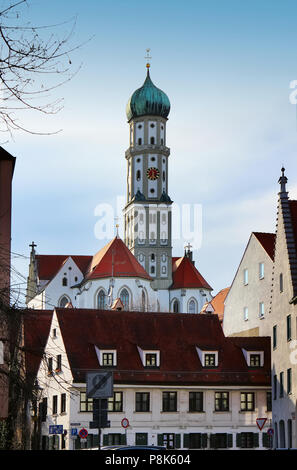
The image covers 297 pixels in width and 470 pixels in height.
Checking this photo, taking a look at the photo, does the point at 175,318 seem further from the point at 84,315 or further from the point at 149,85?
the point at 149,85

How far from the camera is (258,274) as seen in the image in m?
62.0

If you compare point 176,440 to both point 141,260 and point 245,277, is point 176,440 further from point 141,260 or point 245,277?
point 141,260

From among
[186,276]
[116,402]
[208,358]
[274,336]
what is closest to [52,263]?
[186,276]

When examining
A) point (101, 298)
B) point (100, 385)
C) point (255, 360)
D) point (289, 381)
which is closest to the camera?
point (100, 385)

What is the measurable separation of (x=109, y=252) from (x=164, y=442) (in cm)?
9148

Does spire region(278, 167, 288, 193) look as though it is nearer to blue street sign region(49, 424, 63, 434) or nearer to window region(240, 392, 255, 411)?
window region(240, 392, 255, 411)

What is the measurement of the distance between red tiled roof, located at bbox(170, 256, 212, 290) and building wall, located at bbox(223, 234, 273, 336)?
296 ft

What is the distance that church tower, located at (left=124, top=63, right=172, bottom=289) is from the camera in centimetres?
16762

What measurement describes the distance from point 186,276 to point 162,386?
106 m

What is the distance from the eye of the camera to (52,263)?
16350 cm

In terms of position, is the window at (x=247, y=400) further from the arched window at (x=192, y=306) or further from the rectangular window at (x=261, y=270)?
the arched window at (x=192, y=306)

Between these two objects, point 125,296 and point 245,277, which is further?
point 125,296

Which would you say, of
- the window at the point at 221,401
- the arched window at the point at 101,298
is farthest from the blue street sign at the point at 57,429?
the arched window at the point at 101,298

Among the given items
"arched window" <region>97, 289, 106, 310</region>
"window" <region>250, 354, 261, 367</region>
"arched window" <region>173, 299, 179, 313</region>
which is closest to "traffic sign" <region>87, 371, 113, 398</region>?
"window" <region>250, 354, 261, 367</region>
